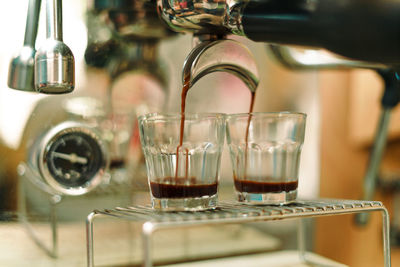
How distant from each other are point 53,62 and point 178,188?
0.16 m

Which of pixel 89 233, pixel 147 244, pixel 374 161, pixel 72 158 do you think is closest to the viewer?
pixel 147 244

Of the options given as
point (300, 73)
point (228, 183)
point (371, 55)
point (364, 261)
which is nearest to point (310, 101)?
point (300, 73)

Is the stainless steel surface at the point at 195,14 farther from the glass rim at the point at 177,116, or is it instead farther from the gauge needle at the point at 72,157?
the gauge needle at the point at 72,157

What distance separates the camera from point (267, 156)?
1.63 ft

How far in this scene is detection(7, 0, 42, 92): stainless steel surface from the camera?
50 centimetres

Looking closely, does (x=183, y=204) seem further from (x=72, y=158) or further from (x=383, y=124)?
(x=383, y=124)

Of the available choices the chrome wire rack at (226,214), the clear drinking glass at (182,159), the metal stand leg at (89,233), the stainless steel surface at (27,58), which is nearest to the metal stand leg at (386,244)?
the chrome wire rack at (226,214)

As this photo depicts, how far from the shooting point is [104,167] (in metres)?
0.60

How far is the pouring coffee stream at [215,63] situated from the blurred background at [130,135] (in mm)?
164

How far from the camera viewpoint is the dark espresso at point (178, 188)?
17.7 inches

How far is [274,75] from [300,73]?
52 millimetres

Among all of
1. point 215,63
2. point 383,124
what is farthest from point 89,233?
point 383,124

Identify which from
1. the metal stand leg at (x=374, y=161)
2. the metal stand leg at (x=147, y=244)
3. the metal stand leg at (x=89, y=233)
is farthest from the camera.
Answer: the metal stand leg at (x=374, y=161)

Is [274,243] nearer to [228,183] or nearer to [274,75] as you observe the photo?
[228,183]
